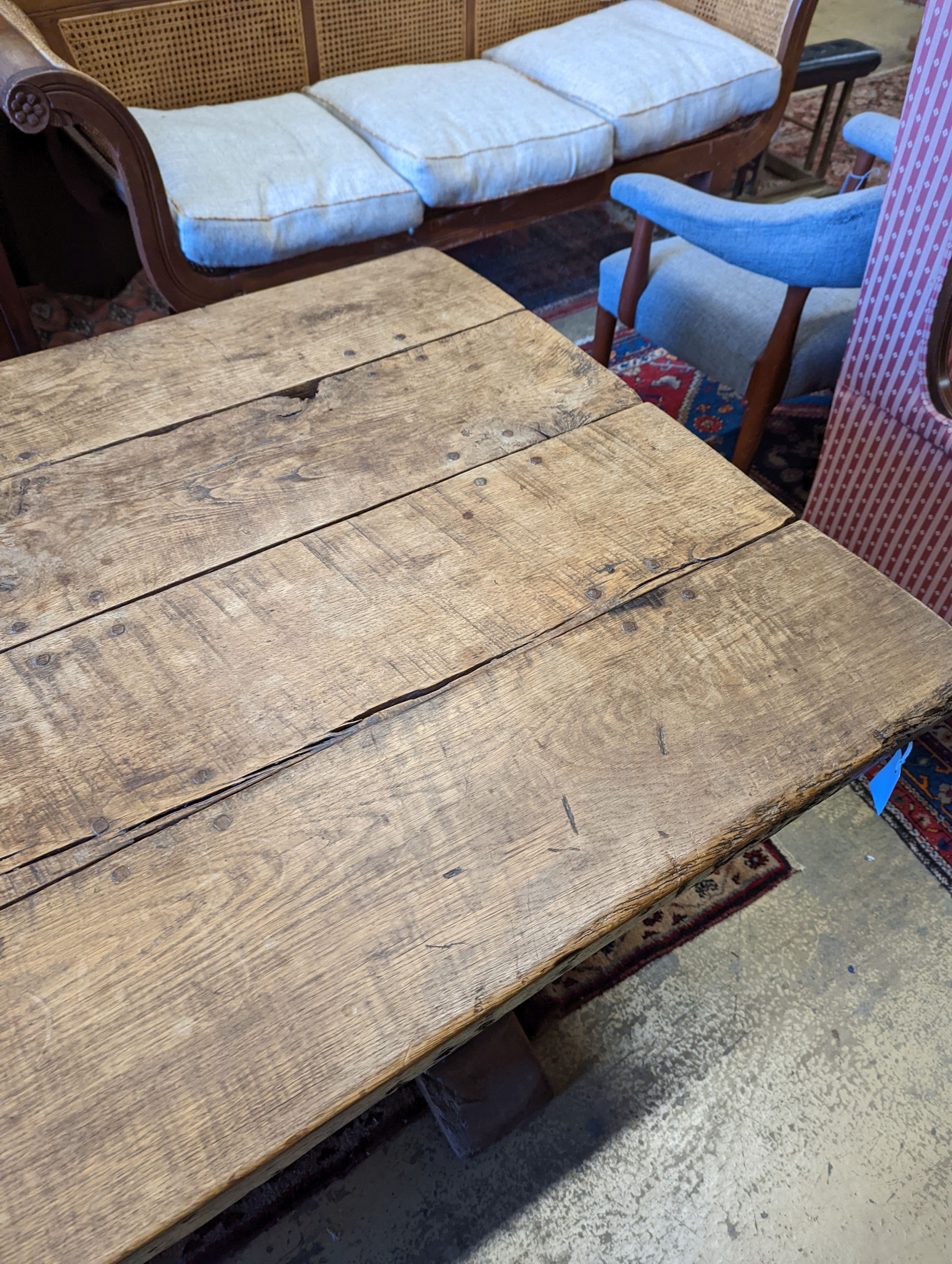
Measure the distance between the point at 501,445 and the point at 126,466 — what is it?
0.45 m

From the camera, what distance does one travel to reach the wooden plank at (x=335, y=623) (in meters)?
0.76

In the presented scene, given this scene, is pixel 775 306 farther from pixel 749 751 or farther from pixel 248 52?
pixel 248 52

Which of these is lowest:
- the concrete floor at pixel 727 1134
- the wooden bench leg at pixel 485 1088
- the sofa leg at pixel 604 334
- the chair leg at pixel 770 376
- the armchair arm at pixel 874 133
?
the concrete floor at pixel 727 1134

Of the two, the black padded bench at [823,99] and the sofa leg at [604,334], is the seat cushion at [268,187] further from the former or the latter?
the black padded bench at [823,99]

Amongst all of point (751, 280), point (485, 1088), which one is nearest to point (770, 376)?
point (751, 280)

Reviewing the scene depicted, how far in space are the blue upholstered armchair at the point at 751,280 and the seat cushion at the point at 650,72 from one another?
2.11ft

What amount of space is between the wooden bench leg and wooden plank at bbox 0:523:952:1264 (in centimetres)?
43

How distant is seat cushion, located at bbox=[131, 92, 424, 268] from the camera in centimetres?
184

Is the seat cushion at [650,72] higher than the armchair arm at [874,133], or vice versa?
the armchair arm at [874,133]

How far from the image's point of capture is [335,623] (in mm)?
875

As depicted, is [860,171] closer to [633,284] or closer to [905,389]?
[633,284]

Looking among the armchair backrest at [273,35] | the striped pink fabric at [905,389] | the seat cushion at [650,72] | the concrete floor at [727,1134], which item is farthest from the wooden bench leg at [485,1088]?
the armchair backrest at [273,35]

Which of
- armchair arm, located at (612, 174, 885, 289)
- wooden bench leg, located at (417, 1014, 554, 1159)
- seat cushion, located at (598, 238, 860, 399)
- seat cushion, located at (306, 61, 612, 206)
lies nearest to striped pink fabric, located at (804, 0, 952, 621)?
armchair arm, located at (612, 174, 885, 289)

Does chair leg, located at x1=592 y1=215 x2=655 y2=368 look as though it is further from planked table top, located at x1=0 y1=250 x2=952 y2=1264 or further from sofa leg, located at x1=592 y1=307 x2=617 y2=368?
planked table top, located at x1=0 y1=250 x2=952 y2=1264
